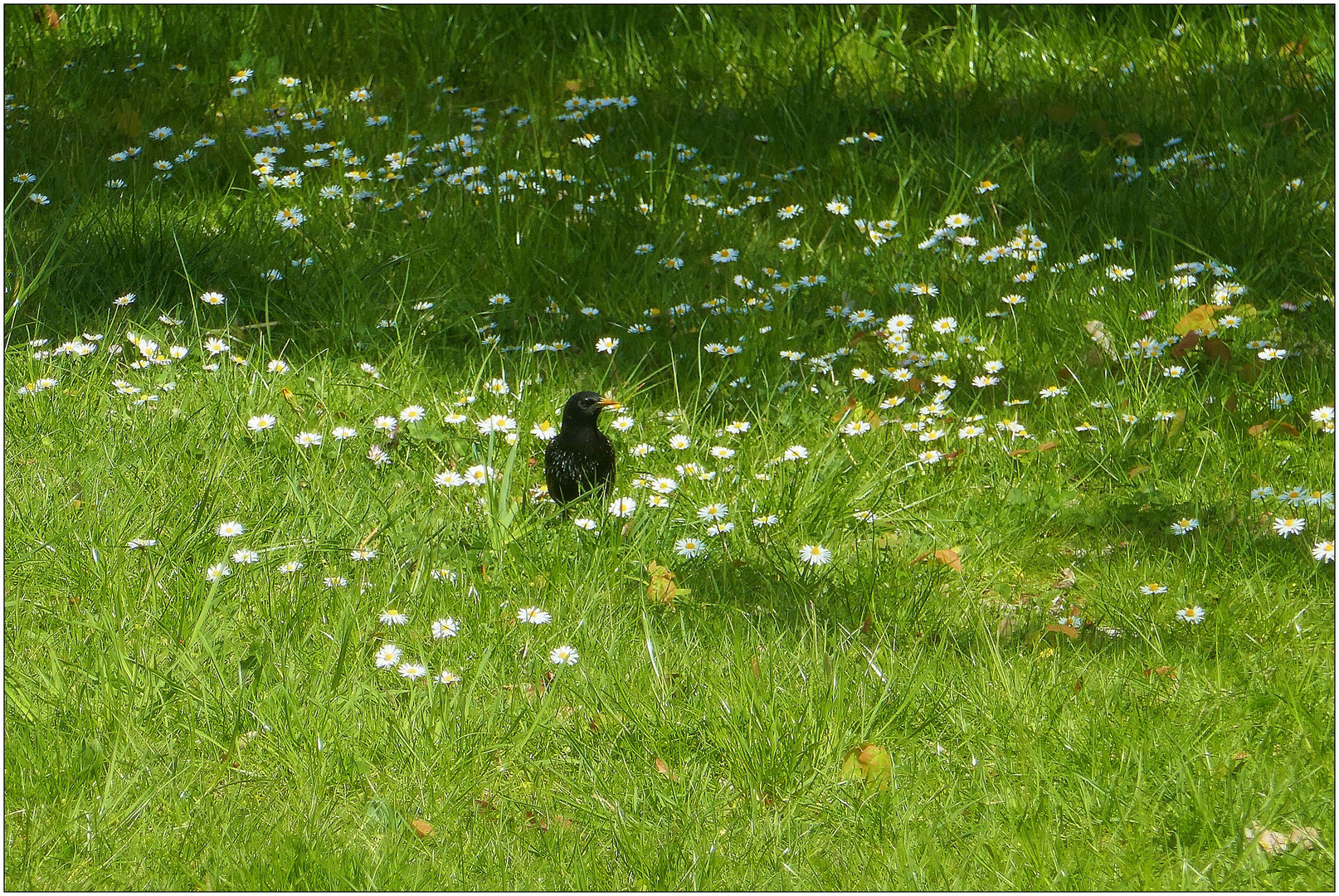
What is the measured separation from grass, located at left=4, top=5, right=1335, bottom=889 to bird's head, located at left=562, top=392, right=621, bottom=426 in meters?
0.24

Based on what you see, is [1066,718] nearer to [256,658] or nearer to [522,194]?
[256,658]

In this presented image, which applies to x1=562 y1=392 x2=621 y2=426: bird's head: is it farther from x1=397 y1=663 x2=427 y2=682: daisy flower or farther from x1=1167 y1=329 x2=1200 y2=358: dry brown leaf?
x1=1167 y1=329 x2=1200 y2=358: dry brown leaf

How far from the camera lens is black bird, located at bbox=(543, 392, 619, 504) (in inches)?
132

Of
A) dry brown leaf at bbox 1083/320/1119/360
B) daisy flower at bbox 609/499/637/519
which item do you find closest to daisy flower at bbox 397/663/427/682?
daisy flower at bbox 609/499/637/519

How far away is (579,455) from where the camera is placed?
3.35m

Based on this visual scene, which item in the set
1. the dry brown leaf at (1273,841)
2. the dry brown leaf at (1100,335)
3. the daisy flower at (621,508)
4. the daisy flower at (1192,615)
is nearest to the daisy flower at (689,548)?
the daisy flower at (621,508)

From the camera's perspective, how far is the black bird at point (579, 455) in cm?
336

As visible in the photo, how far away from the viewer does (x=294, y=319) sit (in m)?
4.30

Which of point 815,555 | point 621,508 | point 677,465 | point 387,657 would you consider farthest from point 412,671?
point 677,465

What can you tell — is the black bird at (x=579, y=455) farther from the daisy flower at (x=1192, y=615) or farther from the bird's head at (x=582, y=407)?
the daisy flower at (x=1192, y=615)

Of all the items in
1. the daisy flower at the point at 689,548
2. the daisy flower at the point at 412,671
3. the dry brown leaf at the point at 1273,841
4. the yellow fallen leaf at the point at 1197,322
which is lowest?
the daisy flower at the point at 689,548

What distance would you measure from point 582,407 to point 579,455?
128mm

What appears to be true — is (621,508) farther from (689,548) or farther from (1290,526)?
(1290,526)

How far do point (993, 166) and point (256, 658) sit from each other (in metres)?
3.42
